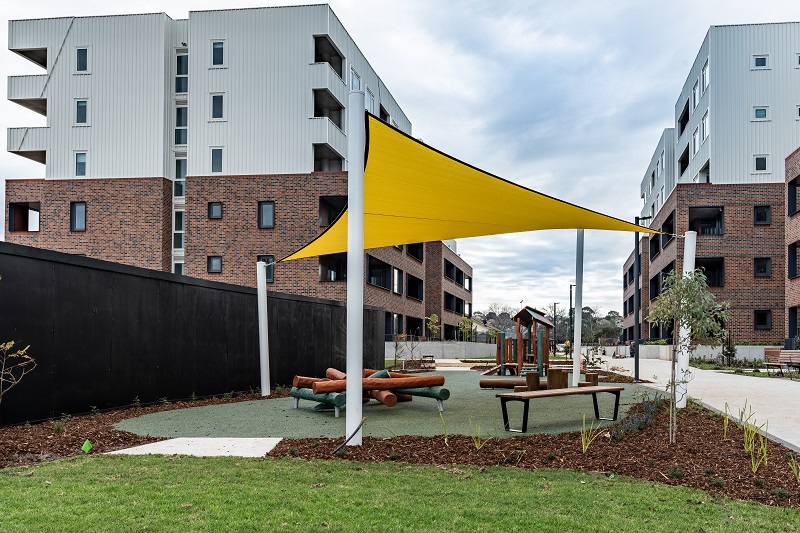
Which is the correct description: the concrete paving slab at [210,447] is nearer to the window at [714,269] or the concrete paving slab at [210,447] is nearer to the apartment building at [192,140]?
the apartment building at [192,140]

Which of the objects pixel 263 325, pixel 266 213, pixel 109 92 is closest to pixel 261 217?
pixel 266 213

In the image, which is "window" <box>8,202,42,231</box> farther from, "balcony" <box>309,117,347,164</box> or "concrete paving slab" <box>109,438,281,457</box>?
"concrete paving slab" <box>109,438,281,457</box>

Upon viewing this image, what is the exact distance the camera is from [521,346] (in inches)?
790

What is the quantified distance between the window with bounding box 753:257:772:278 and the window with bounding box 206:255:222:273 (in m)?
25.8

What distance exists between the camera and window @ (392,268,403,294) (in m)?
36.4

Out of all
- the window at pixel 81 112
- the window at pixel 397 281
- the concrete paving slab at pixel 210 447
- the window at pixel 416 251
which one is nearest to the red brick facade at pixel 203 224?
the window at pixel 397 281

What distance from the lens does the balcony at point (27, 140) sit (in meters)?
33.2

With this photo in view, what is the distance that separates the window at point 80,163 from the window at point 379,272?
1392 cm

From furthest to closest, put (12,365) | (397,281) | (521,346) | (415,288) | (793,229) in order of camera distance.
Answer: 1. (415,288)
2. (397,281)
3. (793,229)
4. (521,346)
5. (12,365)

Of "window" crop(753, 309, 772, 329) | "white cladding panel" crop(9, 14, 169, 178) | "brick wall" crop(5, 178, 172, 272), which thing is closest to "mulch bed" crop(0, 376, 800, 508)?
"brick wall" crop(5, 178, 172, 272)

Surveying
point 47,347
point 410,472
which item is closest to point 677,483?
point 410,472

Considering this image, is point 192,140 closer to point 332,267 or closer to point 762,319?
point 332,267

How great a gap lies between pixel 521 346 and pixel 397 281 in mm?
18108

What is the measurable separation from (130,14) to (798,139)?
109 feet
